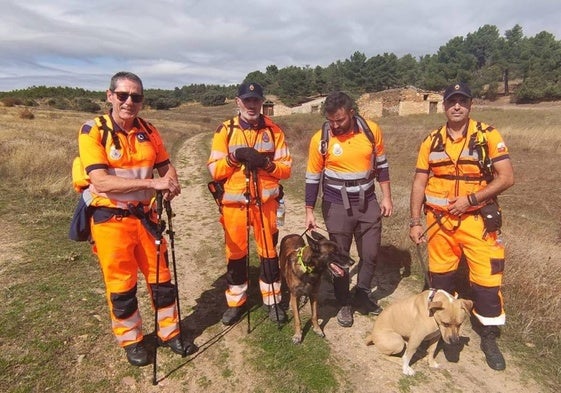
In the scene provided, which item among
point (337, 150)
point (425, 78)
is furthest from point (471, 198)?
point (425, 78)

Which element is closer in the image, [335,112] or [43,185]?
[335,112]

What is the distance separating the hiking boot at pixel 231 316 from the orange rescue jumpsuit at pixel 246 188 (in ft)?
0.87

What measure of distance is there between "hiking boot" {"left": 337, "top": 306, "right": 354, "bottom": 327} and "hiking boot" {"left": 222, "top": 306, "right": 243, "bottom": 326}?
3.92 feet

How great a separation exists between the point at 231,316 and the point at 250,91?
2571 mm

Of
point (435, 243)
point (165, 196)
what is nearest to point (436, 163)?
point (435, 243)

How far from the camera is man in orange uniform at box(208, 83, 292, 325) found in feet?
13.3

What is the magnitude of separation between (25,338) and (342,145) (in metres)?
3.94

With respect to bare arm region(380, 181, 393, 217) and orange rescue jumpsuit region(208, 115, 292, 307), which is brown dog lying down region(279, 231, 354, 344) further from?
bare arm region(380, 181, 393, 217)

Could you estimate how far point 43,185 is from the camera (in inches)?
390

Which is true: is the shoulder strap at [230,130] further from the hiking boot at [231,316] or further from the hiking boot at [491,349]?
the hiking boot at [491,349]

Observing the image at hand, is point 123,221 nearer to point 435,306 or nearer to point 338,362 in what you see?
point 338,362

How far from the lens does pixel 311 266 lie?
13.3ft

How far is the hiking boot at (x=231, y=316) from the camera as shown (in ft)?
14.8

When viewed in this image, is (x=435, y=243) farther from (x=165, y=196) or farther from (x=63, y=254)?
(x=63, y=254)
